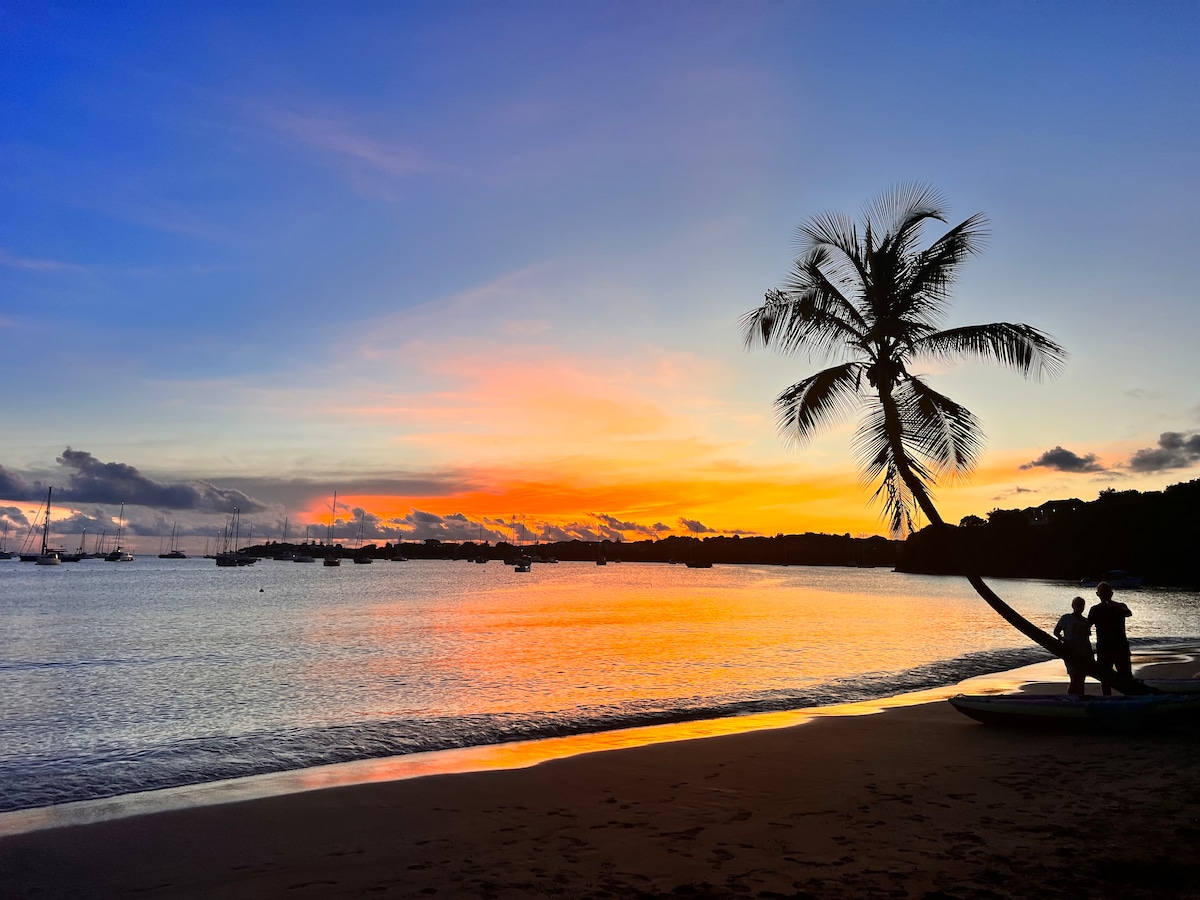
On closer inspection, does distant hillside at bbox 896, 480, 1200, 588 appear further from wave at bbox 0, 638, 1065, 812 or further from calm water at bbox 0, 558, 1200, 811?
wave at bbox 0, 638, 1065, 812

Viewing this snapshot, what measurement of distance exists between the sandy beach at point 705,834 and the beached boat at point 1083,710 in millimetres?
391

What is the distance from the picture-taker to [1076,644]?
1518 cm

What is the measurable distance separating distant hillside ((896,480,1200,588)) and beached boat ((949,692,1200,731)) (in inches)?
3128

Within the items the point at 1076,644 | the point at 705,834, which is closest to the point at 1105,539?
the point at 1076,644

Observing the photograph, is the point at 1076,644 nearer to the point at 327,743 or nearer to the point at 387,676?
the point at 327,743

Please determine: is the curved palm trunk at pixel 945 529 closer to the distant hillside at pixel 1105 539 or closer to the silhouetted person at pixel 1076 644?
the silhouetted person at pixel 1076 644

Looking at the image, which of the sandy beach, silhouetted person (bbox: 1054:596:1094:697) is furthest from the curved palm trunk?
the sandy beach

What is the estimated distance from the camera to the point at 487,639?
41.9m

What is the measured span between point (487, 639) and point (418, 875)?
116 feet

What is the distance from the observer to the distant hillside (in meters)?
115

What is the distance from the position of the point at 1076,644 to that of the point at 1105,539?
141 m

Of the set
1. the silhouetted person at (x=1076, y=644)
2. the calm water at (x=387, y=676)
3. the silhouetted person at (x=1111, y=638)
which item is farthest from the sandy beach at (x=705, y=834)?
the calm water at (x=387, y=676)

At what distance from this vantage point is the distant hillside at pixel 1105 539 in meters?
115

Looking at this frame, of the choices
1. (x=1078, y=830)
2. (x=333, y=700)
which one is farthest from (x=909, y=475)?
(x=333, y=700)
